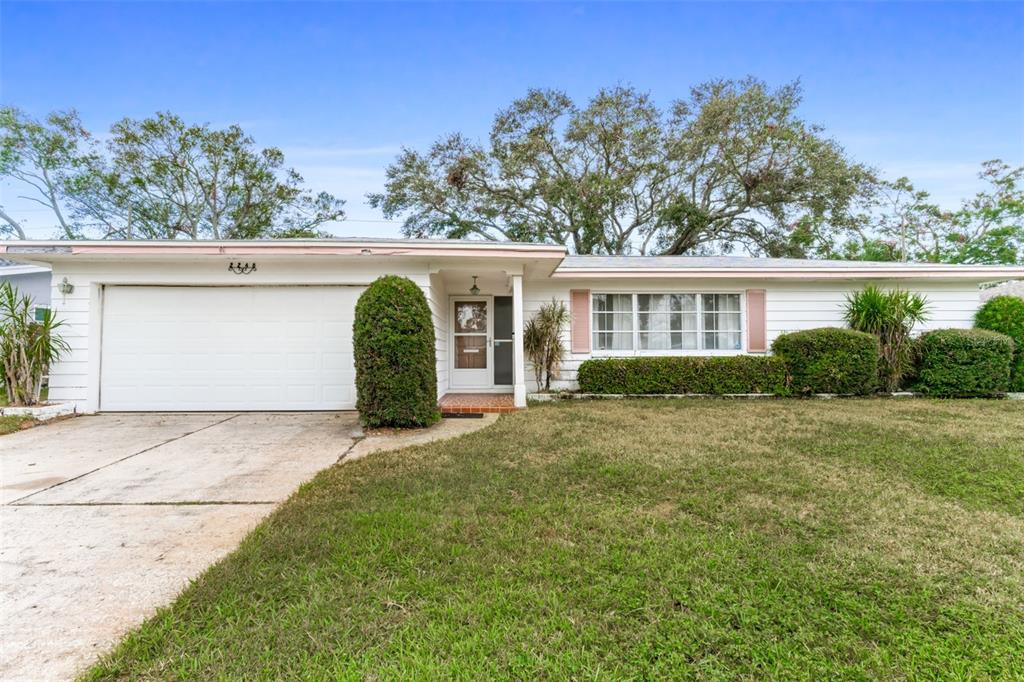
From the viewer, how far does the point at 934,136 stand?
47.6ft

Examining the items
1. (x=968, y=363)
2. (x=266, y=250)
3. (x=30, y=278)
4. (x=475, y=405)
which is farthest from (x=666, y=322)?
(x=30, y=278)

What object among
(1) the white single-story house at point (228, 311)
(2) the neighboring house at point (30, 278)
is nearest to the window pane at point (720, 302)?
(1) the white single-story house at point (228, 311)

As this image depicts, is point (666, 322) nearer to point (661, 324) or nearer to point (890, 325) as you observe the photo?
point (661, 324)

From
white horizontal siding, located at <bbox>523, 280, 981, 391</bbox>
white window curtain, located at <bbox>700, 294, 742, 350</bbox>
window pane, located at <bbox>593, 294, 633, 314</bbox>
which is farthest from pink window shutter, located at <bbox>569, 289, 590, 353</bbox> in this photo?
white window curtain, located at <bbox>700, 294, 742, 350</bbox>

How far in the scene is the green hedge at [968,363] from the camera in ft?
26.1

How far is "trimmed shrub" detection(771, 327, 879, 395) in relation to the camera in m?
7.92

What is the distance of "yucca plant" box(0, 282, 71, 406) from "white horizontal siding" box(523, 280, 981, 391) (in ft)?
24.9

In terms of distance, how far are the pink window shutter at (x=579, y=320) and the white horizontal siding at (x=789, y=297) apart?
0.10 m

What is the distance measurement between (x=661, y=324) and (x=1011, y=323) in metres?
6.51

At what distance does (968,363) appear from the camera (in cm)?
797

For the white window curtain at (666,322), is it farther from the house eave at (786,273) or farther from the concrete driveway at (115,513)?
the concrete driveway at (115,513)

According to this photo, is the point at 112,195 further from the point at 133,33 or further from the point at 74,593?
the point at 74,593

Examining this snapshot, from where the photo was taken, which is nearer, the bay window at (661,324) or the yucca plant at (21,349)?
the yucca plant at (21,349)

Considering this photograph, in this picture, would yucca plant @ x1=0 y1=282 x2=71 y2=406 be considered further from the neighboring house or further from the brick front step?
the neighboring house
